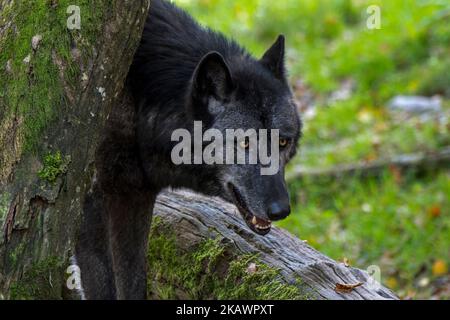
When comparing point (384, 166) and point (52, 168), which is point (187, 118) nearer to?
point (52, 168)

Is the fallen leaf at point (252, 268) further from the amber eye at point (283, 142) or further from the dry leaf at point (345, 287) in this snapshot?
the amber eye at point (283, 142)

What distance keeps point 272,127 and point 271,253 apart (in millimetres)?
948

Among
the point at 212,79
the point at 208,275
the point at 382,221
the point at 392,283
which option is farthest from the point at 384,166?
the point at 212,79

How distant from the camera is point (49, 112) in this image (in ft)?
13.0

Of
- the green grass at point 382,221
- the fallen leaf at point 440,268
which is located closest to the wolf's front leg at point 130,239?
the green grass at point 382,221

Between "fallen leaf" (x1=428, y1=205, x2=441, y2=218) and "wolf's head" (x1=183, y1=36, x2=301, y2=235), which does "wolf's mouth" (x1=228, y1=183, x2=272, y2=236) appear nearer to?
"wolf's head" (x1=183, y1=36, x2=301, y2=235)

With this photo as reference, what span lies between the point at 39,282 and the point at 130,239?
1.57 m

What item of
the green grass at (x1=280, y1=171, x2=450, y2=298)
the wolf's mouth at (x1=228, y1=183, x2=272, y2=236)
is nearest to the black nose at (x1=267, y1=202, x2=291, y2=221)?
the wolf's mouth at (x1=228, y1=183, x2=272, y2=236)

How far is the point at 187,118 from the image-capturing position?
192 inches

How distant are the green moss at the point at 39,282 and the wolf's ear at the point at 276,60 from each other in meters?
1.94

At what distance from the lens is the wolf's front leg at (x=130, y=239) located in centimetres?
537

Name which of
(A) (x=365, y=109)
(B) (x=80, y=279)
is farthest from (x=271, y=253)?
(A) (x=365, y=109)

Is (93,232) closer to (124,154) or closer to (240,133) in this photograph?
(124,154)

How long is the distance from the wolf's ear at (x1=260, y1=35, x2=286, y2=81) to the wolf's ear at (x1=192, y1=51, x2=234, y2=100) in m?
0.45
